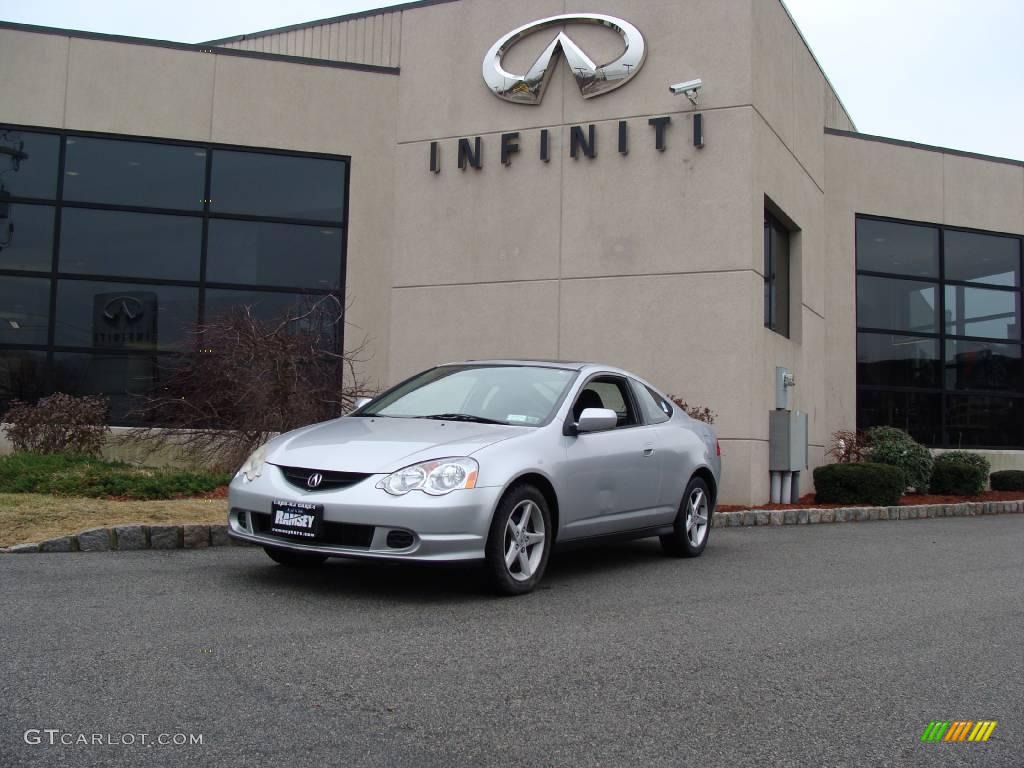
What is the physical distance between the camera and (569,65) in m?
15.1

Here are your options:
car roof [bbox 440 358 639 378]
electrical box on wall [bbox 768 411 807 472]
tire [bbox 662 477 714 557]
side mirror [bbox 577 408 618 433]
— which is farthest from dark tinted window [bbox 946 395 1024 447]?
side mirror [bbox 577 408 618 433]

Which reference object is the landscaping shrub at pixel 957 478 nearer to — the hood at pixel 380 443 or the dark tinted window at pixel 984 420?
the dark tinted window at pixel 984 420

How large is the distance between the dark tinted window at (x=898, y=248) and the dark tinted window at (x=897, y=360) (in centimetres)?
127

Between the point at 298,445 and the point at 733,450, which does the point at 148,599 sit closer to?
the point at 298,445

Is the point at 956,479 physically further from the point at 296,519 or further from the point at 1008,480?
the point at 296,519

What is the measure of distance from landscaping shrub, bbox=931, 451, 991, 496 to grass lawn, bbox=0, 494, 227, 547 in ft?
37.6

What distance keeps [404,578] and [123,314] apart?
1025 centimetres

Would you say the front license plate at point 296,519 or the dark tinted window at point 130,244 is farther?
the dark tinted window at point 130,244

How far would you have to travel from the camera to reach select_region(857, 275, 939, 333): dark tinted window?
19.0 metres

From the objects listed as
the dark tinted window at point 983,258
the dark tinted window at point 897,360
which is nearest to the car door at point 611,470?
the dark tinted window at point 897,360

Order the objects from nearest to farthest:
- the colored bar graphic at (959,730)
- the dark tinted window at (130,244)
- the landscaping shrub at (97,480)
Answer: the colored bar graphic at (959,730), the landscaping shrub at (97,480), the dark tinted window at (130,244)

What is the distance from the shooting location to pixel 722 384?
13.9m

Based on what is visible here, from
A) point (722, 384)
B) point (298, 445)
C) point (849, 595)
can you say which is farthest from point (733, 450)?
point (298, 445)
